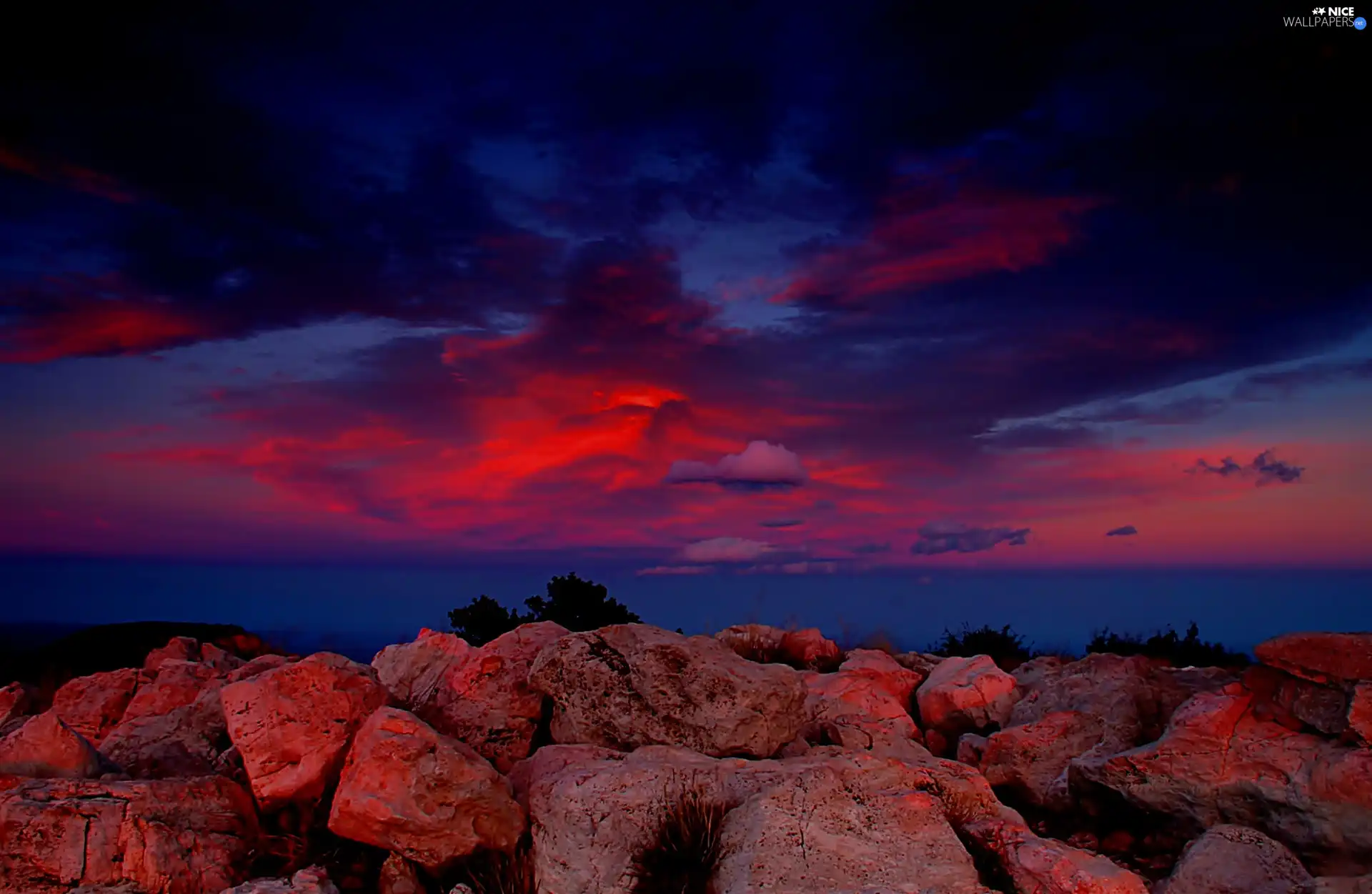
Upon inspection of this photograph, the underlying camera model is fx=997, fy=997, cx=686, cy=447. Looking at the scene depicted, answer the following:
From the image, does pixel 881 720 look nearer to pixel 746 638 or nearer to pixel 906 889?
pixel 746 638

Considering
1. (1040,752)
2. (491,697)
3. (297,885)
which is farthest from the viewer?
(1040,752)

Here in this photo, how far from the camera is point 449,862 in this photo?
8.62 metres

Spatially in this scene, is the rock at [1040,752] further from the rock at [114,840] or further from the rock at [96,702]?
the rock at [96,702]

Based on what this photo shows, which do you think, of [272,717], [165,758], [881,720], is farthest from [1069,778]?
[165,758]

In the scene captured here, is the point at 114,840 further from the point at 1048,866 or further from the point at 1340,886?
the point at 1340,886

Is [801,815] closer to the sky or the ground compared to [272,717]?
closer to the ground

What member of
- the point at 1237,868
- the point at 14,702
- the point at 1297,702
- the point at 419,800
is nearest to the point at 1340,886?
the point at 1237,868

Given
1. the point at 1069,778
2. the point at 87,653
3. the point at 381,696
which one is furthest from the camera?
the point at 87,653

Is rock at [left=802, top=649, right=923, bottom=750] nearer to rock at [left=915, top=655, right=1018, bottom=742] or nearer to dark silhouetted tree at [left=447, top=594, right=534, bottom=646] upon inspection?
rock at [left=915, top=655, right=1018, bottom=742]

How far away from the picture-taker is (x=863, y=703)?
45.9ft

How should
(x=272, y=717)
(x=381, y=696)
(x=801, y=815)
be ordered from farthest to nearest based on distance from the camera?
(x=381, y=696)
(x=272, y=717)
(x=801, y=815)

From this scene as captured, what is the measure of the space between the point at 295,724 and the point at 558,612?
10489 millimetres

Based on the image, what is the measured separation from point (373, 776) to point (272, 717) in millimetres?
1793

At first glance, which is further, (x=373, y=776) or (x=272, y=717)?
(x=272, y=717)
